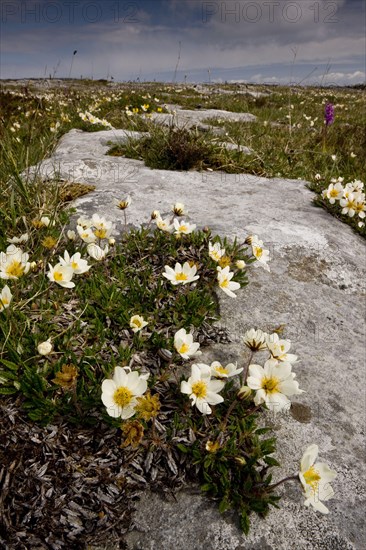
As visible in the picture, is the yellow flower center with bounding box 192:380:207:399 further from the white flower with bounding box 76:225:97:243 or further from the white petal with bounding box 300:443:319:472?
the white flower with bounding box 76:225:97:243

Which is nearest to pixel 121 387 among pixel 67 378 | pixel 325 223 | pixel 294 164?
pixel 67 378

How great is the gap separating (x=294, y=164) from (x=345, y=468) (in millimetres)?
A: 5798

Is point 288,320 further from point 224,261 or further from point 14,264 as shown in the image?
point 14,264

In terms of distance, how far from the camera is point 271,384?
2.16 metres

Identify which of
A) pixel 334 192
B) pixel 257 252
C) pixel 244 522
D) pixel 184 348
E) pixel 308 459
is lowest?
pixel 244 522

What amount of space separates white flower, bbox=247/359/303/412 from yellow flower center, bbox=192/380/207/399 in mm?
254

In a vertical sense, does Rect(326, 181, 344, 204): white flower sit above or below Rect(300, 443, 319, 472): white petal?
above

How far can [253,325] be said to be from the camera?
10.1 ft

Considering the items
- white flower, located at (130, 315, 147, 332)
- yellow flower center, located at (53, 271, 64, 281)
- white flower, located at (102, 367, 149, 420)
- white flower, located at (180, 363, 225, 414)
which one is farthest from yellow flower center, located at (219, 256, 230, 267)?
white flower, located at (102, 367, 149, 420)

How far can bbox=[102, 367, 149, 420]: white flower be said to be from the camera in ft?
6.54

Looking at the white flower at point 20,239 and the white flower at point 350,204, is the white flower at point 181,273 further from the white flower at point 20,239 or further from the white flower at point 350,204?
the white flower at point 350,204

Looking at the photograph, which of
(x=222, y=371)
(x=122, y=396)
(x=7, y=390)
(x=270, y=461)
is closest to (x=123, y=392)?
(x=122, y=396)

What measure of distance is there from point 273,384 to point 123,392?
2.71ft

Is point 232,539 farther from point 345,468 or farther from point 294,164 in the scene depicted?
point 294,164
